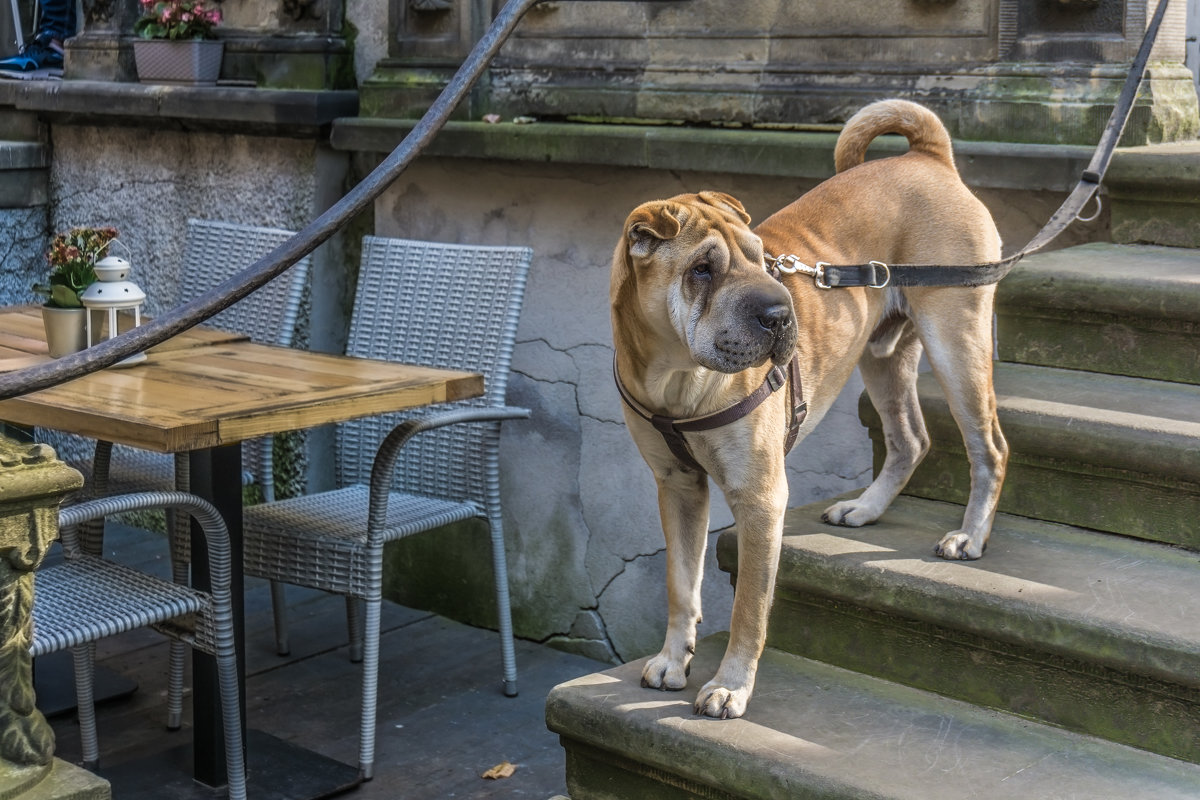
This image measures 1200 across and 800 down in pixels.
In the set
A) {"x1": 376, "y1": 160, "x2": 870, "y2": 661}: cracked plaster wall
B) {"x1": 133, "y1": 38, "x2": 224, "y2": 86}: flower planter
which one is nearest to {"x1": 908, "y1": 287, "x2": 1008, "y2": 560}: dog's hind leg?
{"x1": 376, "y1": 160, "x2": 870, "y2": 661}: cracked plaster wall

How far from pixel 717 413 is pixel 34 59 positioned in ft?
15.9

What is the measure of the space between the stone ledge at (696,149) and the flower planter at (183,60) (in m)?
0.77

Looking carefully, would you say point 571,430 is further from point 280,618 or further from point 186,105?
point 186,105

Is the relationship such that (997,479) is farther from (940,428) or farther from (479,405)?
(479,405)

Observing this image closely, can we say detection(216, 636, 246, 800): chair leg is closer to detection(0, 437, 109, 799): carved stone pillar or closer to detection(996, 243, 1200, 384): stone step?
detection(0, 437, 109, 799): carved stone pillar

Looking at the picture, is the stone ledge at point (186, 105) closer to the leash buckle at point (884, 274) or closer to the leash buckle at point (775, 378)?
the leash buckle at point (884, 274)

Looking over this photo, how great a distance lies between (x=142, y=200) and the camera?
5.68m

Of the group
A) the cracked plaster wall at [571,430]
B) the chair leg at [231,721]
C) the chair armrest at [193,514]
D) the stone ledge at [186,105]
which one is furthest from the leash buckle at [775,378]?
the stone ledge at [186,105]

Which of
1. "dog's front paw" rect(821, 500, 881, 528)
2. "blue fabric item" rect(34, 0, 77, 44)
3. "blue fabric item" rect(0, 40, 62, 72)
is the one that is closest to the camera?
"dog's front paw" rect(821, 500, 881, 528)

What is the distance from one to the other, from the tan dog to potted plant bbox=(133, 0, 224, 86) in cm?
313

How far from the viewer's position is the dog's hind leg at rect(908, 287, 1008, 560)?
2.84 metres

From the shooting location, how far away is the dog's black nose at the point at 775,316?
221cm

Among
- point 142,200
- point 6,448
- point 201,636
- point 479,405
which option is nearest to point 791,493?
point 479,405

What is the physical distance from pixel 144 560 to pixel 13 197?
1.66 meters
